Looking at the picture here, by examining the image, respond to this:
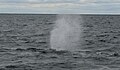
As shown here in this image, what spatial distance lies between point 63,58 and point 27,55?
506 cm

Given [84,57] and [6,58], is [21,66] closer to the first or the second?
[6,58]

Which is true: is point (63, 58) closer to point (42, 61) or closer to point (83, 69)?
point (42, 61)

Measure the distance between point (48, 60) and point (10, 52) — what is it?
8.12 metres

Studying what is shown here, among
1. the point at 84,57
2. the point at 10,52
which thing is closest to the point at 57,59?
the point at 84,57

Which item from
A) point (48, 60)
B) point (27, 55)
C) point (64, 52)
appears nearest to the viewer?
point (48, 60)

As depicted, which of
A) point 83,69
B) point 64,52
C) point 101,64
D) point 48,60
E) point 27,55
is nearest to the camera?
point 83,69

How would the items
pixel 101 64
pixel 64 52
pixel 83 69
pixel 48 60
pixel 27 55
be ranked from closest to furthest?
1. pixel 83 69
2. pixel 101 64
3. pixel 48 60
4. pixel 27 55
5. pixel 64 52

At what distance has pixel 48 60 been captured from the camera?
33.1 metres

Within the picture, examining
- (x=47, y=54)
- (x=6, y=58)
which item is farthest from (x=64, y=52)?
(x=6, y=58)

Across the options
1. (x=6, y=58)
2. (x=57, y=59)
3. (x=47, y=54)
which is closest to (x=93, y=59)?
(x=57, y=59)

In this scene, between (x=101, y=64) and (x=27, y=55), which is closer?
(x=101, y=64)

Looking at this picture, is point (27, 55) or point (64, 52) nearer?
point (27, 55)

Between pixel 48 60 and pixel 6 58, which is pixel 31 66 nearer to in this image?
pixel 48 60

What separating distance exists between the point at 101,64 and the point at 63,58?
5127 mm
